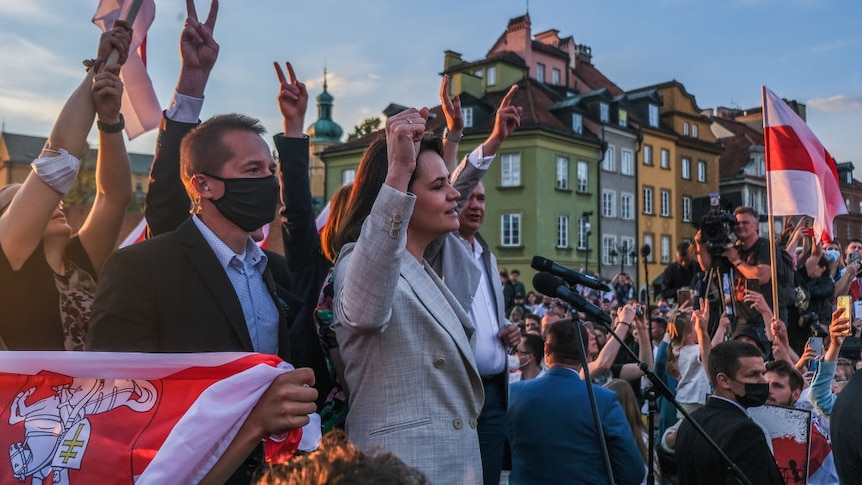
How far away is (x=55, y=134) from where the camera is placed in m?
2.88

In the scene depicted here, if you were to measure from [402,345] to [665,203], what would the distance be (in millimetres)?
49680

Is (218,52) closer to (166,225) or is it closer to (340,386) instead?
(166,225)

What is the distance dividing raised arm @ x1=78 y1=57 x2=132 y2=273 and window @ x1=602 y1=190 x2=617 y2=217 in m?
43.5

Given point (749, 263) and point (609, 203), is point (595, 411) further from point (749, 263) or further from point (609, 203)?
point (609, 203)

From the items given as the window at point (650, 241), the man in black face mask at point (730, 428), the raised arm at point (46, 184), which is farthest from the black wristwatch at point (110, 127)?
the window at point (650, 241)

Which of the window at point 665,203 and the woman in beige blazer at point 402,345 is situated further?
the window at point 665,203

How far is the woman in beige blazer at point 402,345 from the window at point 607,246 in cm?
4299

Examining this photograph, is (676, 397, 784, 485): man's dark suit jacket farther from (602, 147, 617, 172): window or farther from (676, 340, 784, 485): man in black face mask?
(602, 147, 617, 172): window

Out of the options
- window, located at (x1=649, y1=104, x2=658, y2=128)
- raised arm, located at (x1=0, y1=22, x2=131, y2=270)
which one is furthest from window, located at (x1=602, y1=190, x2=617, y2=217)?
raised arm, located at (x1=0, y1=22, x2=131, y2=270)

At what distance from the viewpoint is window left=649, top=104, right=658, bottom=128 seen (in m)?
48.9

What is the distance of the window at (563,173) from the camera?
42.4 meters

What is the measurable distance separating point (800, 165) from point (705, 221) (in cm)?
148

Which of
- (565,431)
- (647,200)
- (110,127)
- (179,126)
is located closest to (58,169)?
(110,127)

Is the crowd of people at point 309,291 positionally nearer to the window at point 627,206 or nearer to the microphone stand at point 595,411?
the microphone stand at point 595,411
